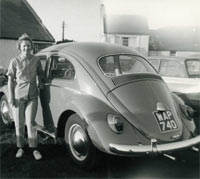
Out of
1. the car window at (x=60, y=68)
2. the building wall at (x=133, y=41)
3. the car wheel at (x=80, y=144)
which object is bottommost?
the car wheel at (x=80, y=144)

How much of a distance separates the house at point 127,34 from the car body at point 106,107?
30.5 meters

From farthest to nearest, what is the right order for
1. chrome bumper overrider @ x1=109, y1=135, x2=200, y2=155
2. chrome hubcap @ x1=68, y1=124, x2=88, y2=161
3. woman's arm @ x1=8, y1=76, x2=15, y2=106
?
woman's arm @ x1=8, y1=76, x2=15, y2=106 → chrome hubcap @ x1=68, y1=124, x2=88, y2=161 → chrome bumper overrider @ x1=109, y1=135, x2=200, y2=155

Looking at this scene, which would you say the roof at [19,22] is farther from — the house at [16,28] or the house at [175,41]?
the house at [175,41]

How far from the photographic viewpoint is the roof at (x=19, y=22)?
23825mm

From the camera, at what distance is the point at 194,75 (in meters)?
7.32

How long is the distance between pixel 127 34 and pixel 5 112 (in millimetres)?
30778

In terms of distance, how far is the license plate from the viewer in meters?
3.84

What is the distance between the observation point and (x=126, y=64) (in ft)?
17.0

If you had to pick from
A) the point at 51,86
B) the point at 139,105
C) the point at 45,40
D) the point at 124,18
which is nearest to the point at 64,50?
the point at 51,86

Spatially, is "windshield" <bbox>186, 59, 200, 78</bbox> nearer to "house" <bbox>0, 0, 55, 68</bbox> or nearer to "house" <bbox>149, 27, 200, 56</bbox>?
"house" <bbox>0, 0, 55, 68</bbox>

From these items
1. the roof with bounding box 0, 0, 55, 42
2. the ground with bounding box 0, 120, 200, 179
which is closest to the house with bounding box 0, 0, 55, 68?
the roof with bounding box 0, 0, 55, 42

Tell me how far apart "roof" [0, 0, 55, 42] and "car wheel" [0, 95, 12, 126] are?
721 inches

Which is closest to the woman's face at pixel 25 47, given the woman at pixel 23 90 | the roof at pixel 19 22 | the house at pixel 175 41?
the woman at pixel 23 90

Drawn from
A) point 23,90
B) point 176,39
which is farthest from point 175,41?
point 23,90
